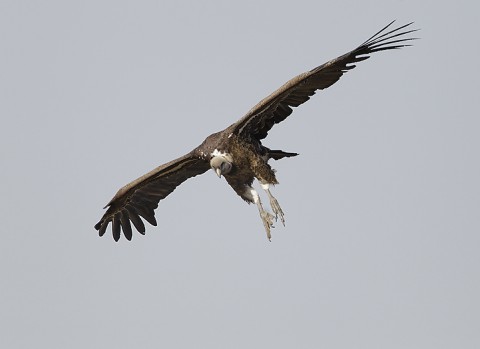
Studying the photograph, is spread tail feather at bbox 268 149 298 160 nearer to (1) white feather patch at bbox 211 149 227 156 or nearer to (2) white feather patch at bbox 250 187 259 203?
(2) white feather patch at bbox 250 187 259 203

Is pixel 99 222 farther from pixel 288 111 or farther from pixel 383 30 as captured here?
pixel 383 30

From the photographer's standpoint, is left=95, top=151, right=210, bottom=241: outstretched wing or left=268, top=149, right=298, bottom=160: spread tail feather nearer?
left=268, top=149, right=298, bottom=160: spread tail feather

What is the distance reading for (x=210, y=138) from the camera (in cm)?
1788

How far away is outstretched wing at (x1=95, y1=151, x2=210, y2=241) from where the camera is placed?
1927 centimetres

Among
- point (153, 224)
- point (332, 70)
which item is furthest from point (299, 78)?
point (153, 224)

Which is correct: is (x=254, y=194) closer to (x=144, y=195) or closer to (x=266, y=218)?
(x=266, y=218)

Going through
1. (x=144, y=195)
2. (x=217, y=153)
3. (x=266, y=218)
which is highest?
(x=144, y=195)

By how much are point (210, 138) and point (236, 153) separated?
20.2 inches

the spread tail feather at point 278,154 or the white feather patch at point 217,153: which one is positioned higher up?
the white feather patch at point 217,153

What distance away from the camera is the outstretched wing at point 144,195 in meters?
19.3

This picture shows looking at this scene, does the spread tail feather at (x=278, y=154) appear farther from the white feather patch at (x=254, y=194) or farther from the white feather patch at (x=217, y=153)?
the white feather patch at (x=217, y=153)

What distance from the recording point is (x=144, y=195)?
20.2 meters

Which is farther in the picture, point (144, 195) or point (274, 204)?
point (144, 195)

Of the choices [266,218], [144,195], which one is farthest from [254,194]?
[144,195]
